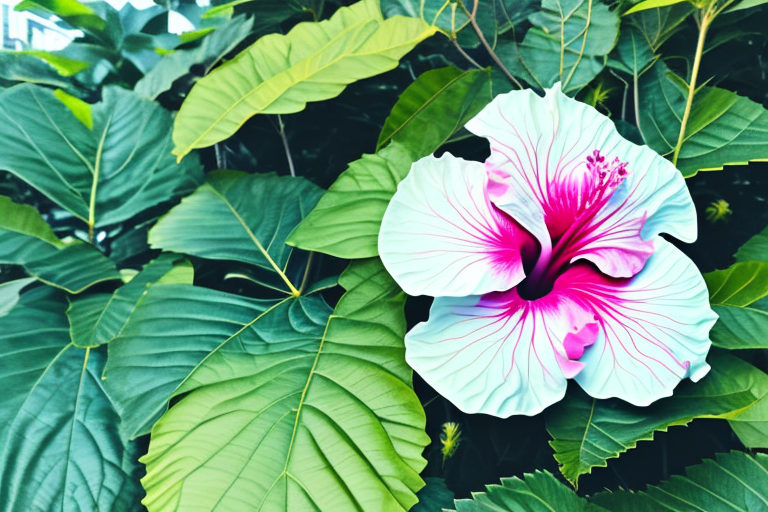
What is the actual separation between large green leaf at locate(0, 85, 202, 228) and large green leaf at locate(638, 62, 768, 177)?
38 cm

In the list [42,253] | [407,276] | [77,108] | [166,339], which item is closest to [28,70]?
[77,108]

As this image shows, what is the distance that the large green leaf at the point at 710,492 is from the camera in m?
0.37

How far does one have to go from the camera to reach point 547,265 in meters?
0.41

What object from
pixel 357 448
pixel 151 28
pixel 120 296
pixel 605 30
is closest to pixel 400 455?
pixel 357 448

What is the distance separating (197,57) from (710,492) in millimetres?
525

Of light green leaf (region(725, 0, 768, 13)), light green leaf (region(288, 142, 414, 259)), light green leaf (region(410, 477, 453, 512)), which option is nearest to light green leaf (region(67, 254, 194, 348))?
light green leaf (region(288, 142, 414, 259))

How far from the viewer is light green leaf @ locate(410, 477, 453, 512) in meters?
0.38

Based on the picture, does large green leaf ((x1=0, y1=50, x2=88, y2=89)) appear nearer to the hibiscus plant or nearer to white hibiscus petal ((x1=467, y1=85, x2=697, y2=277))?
the hibiscus plant

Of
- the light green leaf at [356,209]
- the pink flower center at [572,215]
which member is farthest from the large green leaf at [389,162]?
the pink flower center at [572,215]

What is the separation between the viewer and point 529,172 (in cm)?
41

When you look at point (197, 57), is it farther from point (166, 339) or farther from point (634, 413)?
point (634, 413)

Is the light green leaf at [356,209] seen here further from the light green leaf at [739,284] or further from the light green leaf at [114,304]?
the light green leaf at [739,284]

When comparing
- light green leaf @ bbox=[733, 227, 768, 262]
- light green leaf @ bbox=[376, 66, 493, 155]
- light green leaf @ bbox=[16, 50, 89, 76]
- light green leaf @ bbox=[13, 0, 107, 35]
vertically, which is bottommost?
light green leaf @ bbox=[733, 227, 768, 262]

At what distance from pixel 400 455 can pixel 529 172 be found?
0.66 feet
